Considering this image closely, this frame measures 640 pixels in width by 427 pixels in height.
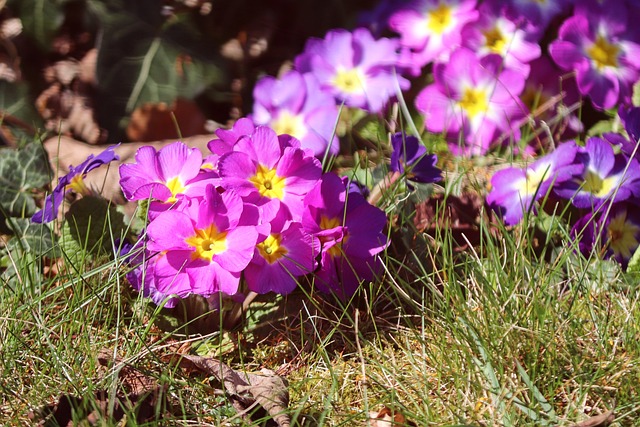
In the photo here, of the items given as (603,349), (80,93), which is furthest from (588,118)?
(80,93)

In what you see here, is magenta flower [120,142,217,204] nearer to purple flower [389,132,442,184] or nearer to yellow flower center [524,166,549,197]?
purple flower [389,132,442,184]

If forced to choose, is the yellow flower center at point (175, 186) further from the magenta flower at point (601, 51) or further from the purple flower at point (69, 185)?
the magenta flower at point (601, 51)

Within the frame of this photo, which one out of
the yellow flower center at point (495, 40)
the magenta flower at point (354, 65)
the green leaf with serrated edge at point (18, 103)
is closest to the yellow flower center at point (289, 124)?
the magenta flower at point (354, 65)

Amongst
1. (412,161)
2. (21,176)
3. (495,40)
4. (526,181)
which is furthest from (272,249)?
(495,40)

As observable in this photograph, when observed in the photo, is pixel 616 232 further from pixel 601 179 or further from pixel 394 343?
pixel 394 343

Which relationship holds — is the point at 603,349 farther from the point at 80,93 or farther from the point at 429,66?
the point at 80,93

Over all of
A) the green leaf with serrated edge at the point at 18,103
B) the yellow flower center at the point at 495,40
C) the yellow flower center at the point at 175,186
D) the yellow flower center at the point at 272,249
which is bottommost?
→ the green leaf with serrated edge at the point at 18,103
